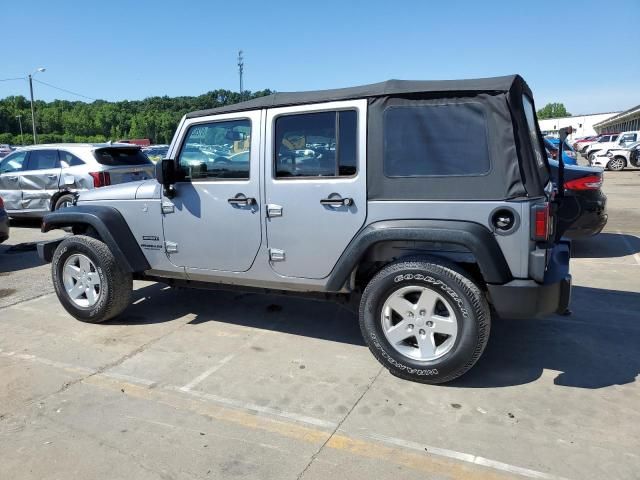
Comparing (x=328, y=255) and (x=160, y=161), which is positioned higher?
(x=160, y=161)

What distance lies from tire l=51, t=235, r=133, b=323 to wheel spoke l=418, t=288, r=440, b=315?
2.79 metres

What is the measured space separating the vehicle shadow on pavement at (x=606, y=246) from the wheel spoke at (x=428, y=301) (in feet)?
16.3

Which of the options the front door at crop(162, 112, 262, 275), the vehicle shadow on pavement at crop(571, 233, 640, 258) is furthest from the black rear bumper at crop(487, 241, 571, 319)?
the vehicle shadow on pavement at crop(571, 233, 640, 258)

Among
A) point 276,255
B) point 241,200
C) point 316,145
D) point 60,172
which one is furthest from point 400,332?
point 60,172

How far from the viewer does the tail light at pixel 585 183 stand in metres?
7.09

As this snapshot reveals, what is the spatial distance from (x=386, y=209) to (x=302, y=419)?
1.50 m

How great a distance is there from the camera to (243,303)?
5.48 m

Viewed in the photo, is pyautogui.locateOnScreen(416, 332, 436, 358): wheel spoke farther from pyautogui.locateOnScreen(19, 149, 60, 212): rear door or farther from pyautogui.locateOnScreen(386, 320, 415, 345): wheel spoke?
pyautogui.locateOnScreen(19, 149, 60, 212): rear door

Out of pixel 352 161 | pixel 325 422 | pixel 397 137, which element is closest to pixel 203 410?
pixel 325 422

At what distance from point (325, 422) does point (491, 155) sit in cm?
200

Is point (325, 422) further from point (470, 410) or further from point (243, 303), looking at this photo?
point (243, 303)

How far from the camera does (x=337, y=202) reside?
12.1ft

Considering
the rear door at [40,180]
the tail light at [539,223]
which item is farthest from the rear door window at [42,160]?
the tail light at [539,223]

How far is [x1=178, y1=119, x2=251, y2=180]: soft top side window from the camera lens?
411cm
